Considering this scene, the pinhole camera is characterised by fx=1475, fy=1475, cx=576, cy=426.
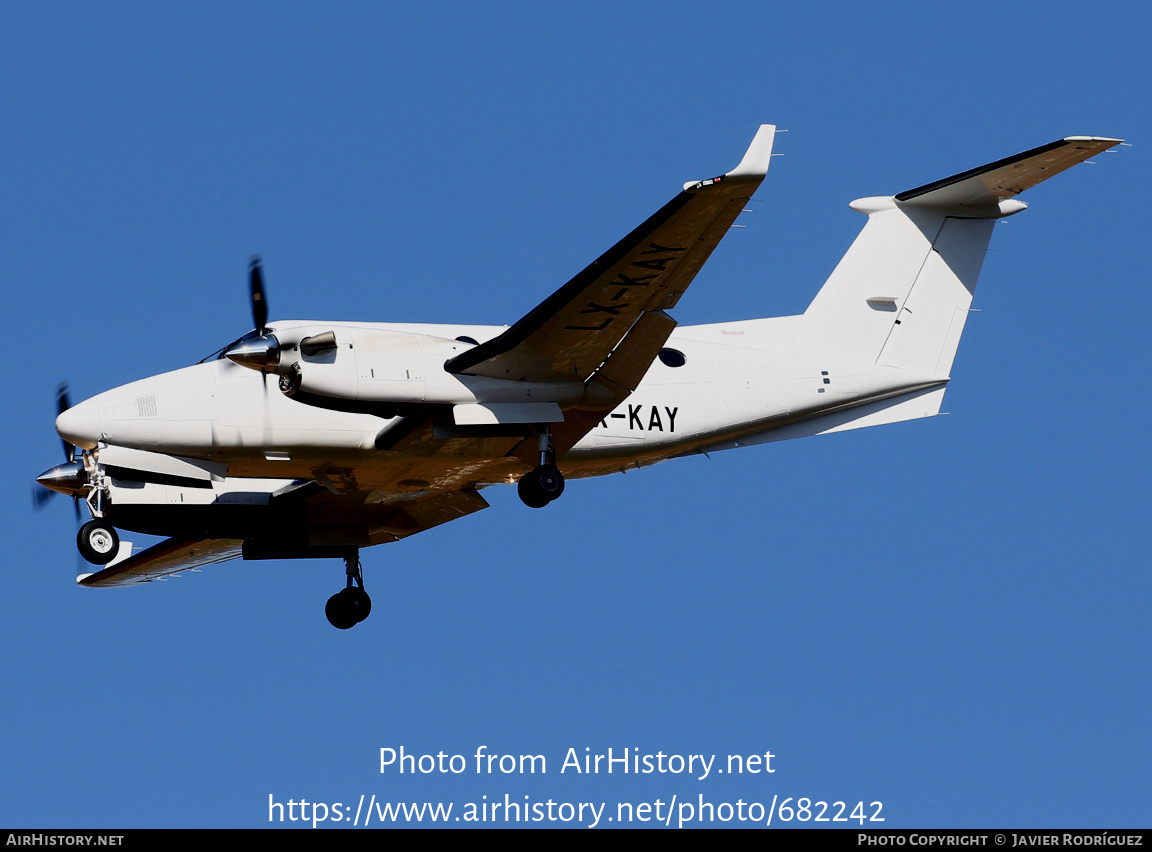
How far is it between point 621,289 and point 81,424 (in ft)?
21.9

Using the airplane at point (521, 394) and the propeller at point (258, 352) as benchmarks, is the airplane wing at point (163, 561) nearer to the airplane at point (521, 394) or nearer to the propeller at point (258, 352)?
the airplane at point (521, 394)

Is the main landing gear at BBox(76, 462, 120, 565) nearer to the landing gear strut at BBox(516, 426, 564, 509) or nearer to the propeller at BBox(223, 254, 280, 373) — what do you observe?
the propeller at BBox(223, 254, 280, 373)

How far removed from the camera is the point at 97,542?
60.8 ft

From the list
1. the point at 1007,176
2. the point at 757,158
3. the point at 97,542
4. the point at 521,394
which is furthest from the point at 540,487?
the point at 1007,176

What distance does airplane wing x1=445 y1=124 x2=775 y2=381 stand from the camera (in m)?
15.6

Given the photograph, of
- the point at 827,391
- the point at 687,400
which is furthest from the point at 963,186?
the point at 687,400

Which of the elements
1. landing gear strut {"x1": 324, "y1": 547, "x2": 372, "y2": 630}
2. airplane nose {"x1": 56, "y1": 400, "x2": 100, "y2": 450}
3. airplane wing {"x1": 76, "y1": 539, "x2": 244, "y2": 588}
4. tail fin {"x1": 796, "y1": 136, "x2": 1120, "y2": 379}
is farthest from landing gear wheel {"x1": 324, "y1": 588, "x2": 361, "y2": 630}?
tail fin {"x1": 796, "y1": 136, "x2": 1120, "y2": 379}

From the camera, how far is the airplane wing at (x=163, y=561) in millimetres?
22058

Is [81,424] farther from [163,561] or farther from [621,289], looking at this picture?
[621,289]

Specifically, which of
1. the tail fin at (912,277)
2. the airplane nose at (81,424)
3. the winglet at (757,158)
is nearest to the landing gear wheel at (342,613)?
the airplane nose at (81,424)

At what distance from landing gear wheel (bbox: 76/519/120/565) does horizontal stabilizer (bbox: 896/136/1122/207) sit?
1231 centimetres

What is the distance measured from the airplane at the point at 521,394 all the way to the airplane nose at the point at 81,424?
3 centimetres
